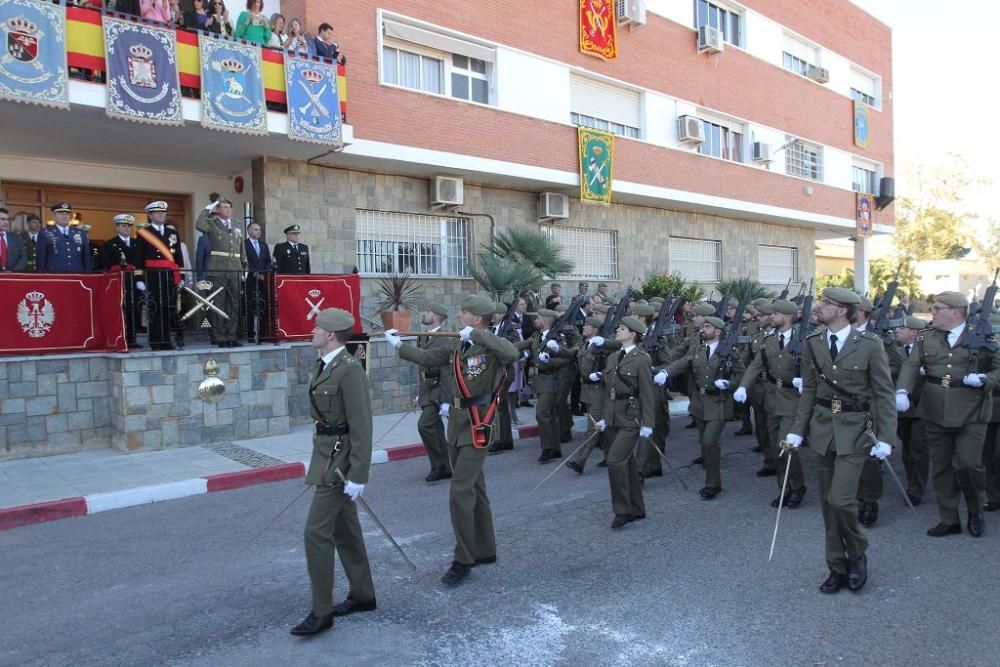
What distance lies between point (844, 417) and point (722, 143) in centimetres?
1773

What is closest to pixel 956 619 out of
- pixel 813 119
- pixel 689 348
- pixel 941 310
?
pixel 941 310

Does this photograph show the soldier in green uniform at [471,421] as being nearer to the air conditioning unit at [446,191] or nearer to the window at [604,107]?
the air conditioning unit at [446,191]

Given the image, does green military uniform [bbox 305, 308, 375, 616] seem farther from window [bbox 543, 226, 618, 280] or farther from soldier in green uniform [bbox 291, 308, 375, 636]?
window [bbox 543, 226, 618, 280]

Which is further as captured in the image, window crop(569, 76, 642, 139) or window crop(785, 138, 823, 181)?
window crop(785, 138, 823, 181)

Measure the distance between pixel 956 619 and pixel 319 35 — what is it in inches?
459

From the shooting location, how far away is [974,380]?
600 centimetres

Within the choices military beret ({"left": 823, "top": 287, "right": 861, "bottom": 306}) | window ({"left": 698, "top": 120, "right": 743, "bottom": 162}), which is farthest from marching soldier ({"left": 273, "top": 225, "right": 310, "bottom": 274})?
window ({"left": 698, "top": 120, "right": 743, "bottom": 162})

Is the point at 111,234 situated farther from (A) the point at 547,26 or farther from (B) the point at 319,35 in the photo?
(A) the point at 547,26

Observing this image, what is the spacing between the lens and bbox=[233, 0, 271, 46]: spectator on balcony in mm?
11430

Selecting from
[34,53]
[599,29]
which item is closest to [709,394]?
[34,53]

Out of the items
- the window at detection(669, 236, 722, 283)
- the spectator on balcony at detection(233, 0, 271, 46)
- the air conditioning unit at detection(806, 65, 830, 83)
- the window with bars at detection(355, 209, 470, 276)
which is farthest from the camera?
the air conditioning unit at detection(806, 65, 830, 83)

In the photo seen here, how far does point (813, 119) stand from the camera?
24125mm

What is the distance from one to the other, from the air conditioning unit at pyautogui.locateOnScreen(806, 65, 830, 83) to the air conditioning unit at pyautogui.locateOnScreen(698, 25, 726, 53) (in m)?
5.58

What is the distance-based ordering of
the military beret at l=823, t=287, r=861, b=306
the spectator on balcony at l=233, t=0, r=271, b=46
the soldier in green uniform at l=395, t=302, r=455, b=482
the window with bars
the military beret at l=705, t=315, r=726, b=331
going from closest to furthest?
1. the military beret at l=823, t=287, r=861, b=306
2. the military beret at l=705, t=315, r=726, b=331
3. the soldier in green uniform at l=395, t=302, r=455, b=482
4. the spectator on balcony at l=233, t=0, r=271, b=46
5. the window with bars
